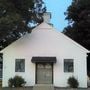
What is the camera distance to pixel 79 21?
184ft

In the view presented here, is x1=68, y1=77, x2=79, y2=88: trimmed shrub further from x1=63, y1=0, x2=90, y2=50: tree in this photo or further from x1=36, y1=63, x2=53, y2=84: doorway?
x1=63, y1=0, x2=90, y2=50: tree

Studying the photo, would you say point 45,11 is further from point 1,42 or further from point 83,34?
point 83,34

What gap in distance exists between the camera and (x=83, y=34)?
55688 mm

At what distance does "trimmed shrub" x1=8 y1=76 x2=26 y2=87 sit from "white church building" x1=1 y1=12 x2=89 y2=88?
84 cm

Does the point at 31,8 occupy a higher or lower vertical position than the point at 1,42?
higher

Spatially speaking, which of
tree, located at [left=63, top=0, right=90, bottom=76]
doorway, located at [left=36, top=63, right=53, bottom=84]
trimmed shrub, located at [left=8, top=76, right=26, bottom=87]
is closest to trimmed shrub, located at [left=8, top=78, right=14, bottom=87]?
trimmed shrub, located at [left=8, top=76, right=26, bottom=87]

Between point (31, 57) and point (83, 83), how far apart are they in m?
6.10

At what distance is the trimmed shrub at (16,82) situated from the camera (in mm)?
41469

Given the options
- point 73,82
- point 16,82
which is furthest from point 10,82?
point 73,82

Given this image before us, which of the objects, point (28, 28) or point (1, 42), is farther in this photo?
point (1, 42)

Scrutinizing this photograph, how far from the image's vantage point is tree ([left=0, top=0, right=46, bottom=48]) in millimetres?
37812

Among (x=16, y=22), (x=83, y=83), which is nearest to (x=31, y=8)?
(x=16, y=22)

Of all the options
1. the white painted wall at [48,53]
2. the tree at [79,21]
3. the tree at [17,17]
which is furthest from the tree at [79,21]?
the white painted wall at [48,53]

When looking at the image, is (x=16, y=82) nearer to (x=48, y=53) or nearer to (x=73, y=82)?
(x=48, y=53)
